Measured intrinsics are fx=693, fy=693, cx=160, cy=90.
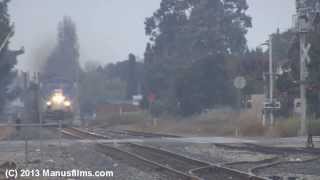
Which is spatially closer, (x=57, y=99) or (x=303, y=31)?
(x=303, y=31)

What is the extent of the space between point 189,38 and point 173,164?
53.7 meters

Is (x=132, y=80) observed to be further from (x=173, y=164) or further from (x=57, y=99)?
(x=173, y=164)

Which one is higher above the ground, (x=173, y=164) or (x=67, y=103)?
(x=67, y=103)

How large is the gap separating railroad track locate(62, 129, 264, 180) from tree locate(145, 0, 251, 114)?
42026mm

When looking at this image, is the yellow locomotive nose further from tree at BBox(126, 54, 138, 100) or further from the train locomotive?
Answer: tree at BBox(126, 54, 138, 100)

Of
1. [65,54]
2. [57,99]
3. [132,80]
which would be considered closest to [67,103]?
[57,99]

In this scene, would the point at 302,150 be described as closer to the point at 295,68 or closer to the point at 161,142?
the point at 161,142

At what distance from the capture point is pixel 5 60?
66.8 meters

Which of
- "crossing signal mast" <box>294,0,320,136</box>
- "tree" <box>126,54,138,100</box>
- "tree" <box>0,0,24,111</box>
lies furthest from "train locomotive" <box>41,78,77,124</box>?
"tree" <box>126,54,138,100</box>

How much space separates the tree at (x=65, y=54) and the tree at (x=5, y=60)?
392 inches

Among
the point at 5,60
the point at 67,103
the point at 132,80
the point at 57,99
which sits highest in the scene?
the point at 5,60

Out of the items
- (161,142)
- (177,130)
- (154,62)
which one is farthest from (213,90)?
(161,142)

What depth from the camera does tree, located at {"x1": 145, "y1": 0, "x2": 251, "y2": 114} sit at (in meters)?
73.0

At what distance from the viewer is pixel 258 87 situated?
2635 inches
